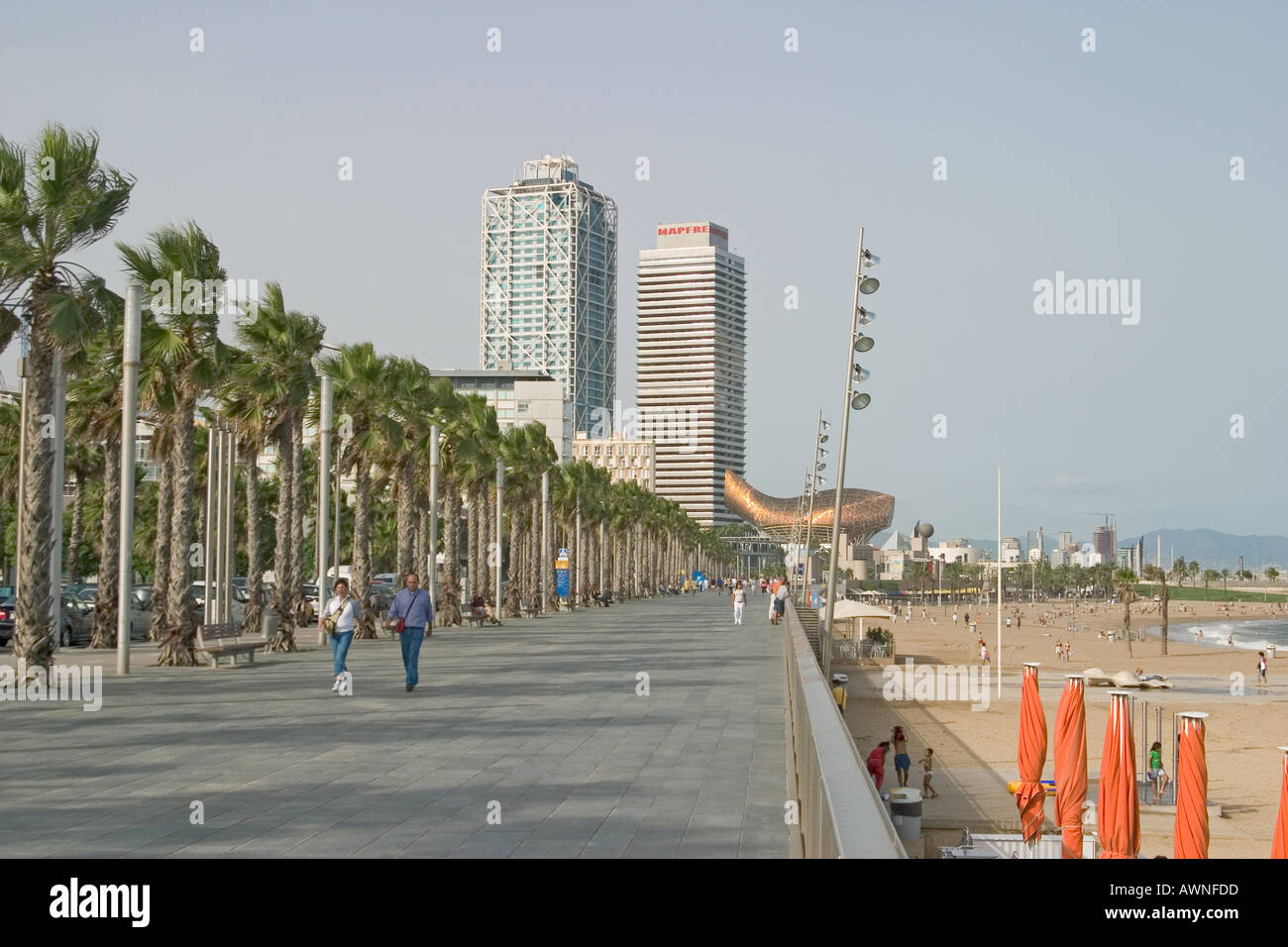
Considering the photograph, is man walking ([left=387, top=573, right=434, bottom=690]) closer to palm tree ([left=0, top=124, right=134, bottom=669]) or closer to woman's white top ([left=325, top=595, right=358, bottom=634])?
woman's white top ([left=325, top=595, right=358, bottom=634])

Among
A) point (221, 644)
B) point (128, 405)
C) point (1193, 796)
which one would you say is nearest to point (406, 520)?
point (221, 644)

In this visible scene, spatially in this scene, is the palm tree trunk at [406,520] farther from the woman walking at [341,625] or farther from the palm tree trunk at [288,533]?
the woman walking at [341,625]

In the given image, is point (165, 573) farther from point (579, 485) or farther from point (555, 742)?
point (579, 485)

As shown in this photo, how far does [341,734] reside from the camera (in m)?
13.4

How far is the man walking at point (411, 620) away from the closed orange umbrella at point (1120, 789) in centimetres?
890

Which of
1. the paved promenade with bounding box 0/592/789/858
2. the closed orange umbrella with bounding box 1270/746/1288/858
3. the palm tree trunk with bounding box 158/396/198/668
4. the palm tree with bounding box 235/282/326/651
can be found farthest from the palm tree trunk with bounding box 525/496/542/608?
the closed orange umbrella with bounding box 1270/746/1288/858

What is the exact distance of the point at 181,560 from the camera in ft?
77.6

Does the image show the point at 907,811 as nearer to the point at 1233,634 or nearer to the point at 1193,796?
the point at 1193,796

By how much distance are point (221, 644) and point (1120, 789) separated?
15064mm

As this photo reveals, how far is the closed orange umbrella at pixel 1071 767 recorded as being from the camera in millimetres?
15969

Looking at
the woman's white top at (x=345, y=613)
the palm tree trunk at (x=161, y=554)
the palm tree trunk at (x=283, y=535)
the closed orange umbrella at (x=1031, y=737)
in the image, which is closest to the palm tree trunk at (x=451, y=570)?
the palm tree trunk at (x=283, y=535)

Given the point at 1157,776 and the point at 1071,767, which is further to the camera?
the point at 1157,776

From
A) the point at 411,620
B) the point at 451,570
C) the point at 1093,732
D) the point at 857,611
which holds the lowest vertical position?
the point at 1093,732
